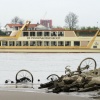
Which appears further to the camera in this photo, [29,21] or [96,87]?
[29,21]

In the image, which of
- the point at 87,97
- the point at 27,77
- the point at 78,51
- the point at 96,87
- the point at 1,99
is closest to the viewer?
the point at 1,99

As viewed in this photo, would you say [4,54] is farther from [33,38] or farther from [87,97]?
[87,97]

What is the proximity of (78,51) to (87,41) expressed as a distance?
325cm

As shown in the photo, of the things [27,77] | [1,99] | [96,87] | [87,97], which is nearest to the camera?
[1,99]

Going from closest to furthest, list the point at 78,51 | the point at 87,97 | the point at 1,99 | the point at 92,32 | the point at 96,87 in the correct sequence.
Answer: the point at 1,99 < the point at 87,97 < the point at 96,87 < the point at 78,51 < the point at 92,32

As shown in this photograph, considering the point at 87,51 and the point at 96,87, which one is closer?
the point at 96,87

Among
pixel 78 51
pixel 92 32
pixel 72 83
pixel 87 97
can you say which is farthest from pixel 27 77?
pixel 92 32

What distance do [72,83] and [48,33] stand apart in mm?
38086

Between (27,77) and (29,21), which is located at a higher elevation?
(29,21)


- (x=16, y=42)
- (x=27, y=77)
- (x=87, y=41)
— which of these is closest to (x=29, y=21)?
(x=16, y=42)

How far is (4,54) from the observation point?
5122cm

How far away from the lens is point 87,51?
50375 mm

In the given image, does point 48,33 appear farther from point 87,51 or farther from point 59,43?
point 87,51

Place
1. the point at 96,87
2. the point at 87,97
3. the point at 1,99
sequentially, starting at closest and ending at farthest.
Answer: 1. the point at 1,99
2. the point at 87,97
3. the point at 96,87
